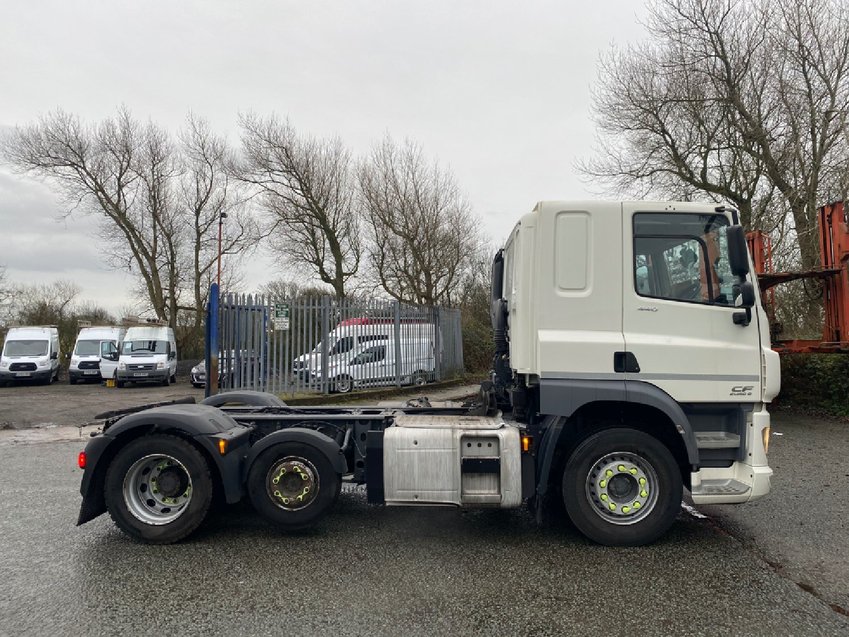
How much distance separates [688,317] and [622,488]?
1.51 m

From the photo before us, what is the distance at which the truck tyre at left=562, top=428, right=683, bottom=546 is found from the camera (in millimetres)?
4621

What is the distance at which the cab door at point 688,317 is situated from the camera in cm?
463

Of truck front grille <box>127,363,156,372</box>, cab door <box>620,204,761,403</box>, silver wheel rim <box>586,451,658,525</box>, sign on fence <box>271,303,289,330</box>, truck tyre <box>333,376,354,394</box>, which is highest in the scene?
sign on fence <box>271,303,289,330</box>

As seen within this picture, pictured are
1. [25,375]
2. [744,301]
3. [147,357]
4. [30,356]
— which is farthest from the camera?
[30,356]

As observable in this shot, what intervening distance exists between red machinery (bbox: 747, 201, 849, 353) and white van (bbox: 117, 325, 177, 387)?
21110 millimetres

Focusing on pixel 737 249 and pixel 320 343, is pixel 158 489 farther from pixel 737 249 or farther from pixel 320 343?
pixel 320 343

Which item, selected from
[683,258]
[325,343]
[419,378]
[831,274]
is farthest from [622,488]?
[419,378]

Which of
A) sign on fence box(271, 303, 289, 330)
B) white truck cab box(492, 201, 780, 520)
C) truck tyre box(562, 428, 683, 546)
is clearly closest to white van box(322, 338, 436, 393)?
sign on fence box(271, 303, 289, 330)

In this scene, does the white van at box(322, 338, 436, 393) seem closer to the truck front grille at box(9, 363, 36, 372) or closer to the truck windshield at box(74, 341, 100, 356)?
the truck windshield at box(74, 341, 100, 356)

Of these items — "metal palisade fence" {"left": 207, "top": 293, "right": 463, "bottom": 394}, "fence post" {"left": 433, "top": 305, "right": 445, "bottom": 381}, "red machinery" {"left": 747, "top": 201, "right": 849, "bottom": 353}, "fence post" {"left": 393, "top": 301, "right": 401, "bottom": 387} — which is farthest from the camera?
"fence post" {"left": 433, "top": 305, "right": 445, "bottom": 381}

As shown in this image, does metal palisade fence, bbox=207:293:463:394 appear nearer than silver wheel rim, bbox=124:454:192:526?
No

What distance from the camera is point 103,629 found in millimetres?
3367

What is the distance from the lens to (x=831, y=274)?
9.02m

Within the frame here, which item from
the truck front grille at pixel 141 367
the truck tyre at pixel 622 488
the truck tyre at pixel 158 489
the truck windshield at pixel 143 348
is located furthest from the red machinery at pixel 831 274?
the truck windshield at pixel 143 348
